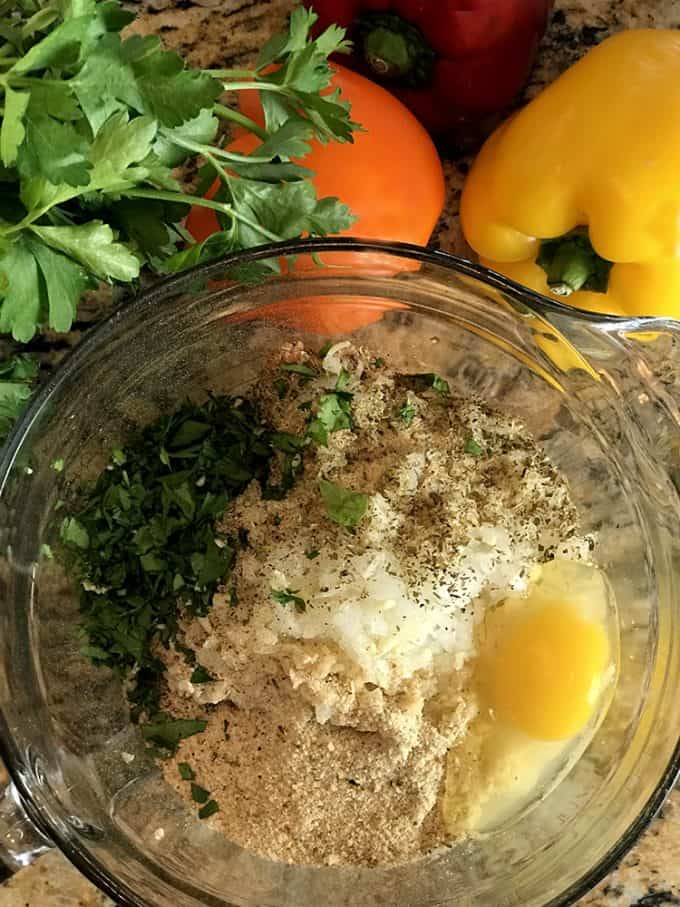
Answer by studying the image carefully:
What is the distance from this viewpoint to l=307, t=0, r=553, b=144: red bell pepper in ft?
3.07

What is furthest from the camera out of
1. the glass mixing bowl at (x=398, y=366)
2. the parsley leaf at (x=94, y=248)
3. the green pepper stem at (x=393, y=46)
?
the green pepper stem at (x=393, y=46)

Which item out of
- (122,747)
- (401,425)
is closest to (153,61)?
(401,425)

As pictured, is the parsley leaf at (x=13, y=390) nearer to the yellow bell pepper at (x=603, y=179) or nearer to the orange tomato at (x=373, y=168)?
the orange tomato at (x=373, y=168)

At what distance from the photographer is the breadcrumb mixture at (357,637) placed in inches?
34.0

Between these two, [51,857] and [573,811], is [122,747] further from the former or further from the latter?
[573,811]

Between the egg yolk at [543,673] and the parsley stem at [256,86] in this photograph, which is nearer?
the parsley stem at [256,86]

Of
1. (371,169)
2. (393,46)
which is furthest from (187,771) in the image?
(393,46)

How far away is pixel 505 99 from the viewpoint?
3.39 ft

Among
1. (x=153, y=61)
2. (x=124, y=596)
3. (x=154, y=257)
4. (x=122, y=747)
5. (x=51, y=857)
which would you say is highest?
(x=153, y=61)

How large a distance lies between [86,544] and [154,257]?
0.27 m

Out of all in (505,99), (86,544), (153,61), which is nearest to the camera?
(153,61)

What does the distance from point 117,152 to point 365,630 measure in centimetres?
43

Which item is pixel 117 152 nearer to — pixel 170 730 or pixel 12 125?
pixel 12 125

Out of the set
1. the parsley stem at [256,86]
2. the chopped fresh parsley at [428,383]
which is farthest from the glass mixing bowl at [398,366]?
the parsley stem at [256,86]
